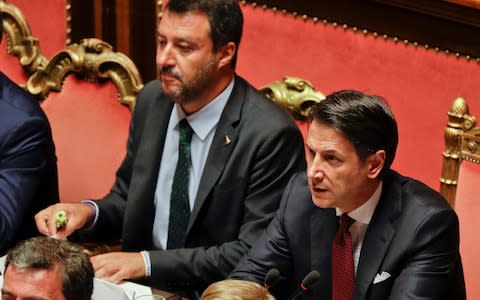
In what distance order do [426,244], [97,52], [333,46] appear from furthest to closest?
1. [333,46]
2. [97,52]
3. [426,244]

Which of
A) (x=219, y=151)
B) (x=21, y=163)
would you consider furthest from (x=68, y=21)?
(x=219, y=151)

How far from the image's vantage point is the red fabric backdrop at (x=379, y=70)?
136 inches

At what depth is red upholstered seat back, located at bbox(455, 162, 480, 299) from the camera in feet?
8.70

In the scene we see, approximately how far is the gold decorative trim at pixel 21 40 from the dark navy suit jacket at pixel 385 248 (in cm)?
139

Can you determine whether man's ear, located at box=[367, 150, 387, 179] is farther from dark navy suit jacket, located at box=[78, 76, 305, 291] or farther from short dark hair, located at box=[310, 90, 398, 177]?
dark navy suit jacket, located at box=[78, 76, 305, 291]

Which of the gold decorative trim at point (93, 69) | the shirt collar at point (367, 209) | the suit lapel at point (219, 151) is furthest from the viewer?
the gold decorative trim at point (93, 69)

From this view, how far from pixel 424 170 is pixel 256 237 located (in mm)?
906

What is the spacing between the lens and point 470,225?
2658 millimetres

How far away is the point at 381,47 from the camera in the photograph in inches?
141

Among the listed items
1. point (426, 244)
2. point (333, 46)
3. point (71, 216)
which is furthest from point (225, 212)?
point (333, 46)

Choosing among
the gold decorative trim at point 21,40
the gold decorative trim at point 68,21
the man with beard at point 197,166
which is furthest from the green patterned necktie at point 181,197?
the gold decorative trim at point 68,21

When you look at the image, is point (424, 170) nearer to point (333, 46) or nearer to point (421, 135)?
point (421, 135)

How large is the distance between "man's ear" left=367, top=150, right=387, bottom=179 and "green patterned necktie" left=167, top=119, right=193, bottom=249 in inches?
24.4

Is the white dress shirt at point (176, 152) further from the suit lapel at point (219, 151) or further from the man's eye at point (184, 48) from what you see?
the man's eye at point (184, 48)
